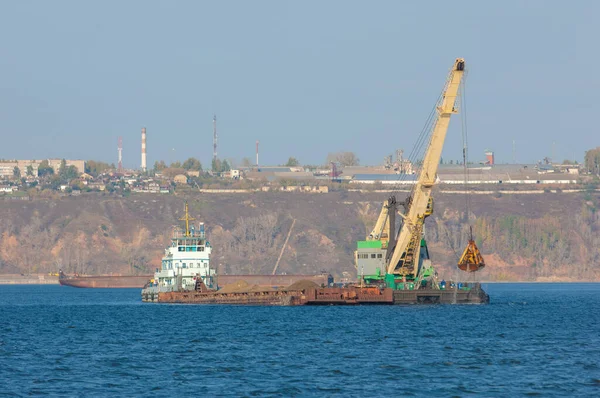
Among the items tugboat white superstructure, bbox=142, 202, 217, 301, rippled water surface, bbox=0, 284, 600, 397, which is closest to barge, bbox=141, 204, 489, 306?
tugboat white superstructure, bbox=142, 202, 217, 301

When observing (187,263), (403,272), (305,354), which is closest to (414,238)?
(403,272)

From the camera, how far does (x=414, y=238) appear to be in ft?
393

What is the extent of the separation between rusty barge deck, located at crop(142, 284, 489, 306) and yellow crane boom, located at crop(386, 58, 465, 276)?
14.4 feet

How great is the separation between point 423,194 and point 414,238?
4366 millimetres

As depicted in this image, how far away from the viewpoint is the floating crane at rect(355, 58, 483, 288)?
385 feet

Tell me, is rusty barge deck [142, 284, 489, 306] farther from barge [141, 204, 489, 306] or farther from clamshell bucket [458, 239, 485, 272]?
clamshell bucket [458, 239, 485, 272]

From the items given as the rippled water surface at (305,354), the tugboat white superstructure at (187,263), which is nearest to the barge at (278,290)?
the tugboat white superstructure at (187,263)

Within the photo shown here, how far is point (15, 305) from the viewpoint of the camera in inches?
5571

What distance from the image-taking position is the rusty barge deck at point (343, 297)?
382 ft

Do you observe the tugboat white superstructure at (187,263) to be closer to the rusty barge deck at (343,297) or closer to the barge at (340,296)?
the barge at (340,296)

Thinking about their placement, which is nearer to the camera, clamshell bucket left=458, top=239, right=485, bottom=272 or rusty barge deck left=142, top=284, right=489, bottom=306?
clamshell bucket left=458, top=239, right=485, bottom=272

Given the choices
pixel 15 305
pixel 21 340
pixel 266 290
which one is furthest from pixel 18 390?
pixel 15 305

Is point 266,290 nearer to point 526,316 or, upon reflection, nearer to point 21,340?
point 526,316

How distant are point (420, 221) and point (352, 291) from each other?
32.8 feet
